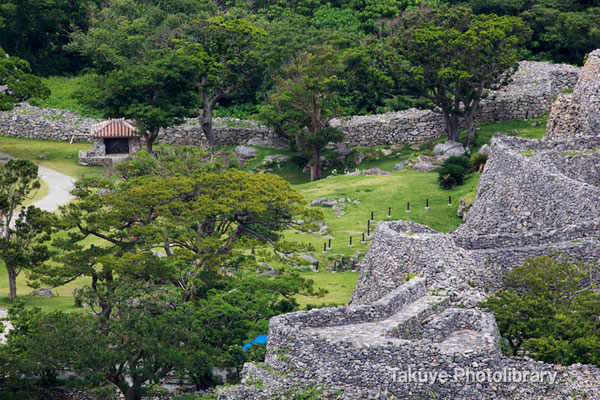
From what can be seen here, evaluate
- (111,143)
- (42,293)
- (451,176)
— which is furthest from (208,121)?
(42,293)

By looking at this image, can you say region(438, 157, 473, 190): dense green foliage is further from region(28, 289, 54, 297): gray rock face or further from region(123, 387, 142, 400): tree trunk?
region(123, 387, 142, 400): tree trunk

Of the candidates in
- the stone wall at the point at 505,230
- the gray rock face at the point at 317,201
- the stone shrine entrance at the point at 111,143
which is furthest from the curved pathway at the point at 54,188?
the stone wall at the point at 505,230

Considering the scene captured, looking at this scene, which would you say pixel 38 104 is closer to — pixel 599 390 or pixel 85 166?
pixel 85 166

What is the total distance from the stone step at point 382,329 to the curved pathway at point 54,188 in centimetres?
2826

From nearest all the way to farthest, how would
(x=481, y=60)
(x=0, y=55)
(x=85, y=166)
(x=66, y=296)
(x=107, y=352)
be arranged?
1. (x=107, y=352)
2. (x=66, y=296)
3. (x=0, y=55)
4. (x=481, y=60)
5. (x=85, y=166)

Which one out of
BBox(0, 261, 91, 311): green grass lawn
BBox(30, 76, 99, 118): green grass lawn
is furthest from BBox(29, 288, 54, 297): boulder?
BBox(30, 76, 99, 118): green grass lawn

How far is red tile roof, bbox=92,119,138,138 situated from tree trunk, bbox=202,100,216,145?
245 inches

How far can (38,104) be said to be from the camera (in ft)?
261

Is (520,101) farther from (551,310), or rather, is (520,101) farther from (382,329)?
(382,329)

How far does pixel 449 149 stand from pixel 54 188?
1026 inches

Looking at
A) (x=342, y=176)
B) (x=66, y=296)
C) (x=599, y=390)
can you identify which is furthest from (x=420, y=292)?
(x=342, y=176)

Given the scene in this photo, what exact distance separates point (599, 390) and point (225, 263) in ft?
60.7

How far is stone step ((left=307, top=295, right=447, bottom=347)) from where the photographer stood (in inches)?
1182

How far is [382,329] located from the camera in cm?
3112
